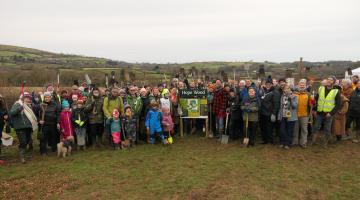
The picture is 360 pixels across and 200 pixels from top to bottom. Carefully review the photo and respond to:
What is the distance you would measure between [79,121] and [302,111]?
7.24 metres

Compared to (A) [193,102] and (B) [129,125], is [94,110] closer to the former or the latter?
(B) [129,125]

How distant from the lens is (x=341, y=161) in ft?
28.8

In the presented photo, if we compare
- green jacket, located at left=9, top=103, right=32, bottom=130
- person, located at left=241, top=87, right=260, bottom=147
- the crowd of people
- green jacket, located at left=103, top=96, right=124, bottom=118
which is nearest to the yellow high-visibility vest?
the crowd of people

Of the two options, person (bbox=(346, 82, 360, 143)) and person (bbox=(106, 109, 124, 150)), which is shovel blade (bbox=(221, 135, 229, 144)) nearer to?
person (bbox=(106, 109, 124, 150))

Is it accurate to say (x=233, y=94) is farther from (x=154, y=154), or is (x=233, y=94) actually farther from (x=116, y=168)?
(x=116, y=168)

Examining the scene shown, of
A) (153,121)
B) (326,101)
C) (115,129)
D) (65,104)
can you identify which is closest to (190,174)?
(153,121)

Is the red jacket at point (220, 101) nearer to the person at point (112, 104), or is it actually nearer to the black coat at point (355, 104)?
the person at point (112, 104)

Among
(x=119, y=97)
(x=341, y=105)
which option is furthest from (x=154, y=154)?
(x=341, y=105)

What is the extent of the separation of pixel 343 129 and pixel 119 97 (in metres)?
7.85

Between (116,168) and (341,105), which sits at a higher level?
(341,105)

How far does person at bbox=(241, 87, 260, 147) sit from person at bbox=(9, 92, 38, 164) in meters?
6.66

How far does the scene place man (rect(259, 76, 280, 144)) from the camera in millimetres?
9945

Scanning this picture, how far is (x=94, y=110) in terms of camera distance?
33.5ft

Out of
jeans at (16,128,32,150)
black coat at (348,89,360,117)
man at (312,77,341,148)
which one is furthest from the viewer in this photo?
black coat at (348,89,360,117)
